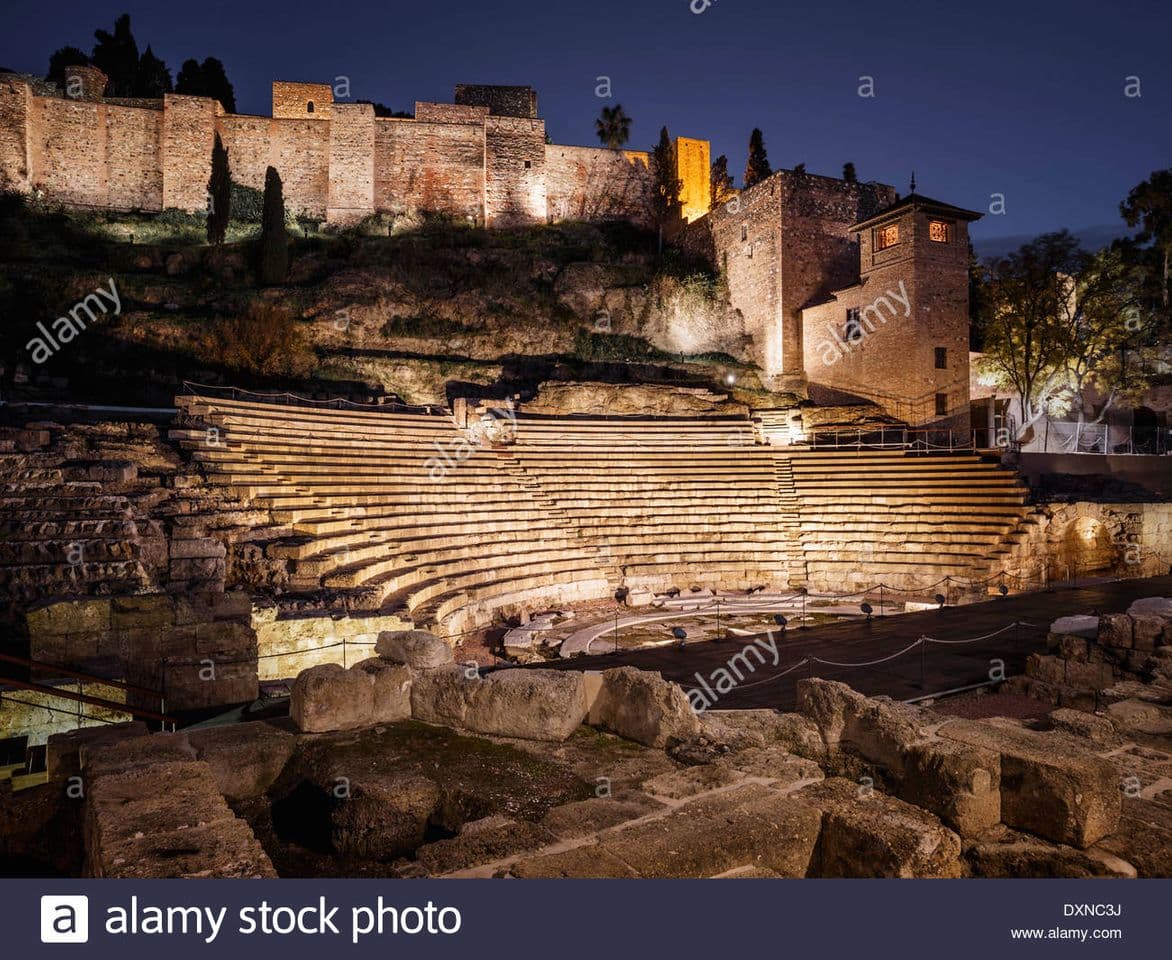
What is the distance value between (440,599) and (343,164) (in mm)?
35623

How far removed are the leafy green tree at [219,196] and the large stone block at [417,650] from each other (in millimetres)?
33148

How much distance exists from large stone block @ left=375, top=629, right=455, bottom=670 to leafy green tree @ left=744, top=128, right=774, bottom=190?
39.8 meters

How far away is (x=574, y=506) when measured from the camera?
16.6 m

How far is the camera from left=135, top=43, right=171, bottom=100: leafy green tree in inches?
1683

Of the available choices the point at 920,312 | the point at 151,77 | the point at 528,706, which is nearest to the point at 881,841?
the point at 528,706

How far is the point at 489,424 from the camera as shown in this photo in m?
18.5

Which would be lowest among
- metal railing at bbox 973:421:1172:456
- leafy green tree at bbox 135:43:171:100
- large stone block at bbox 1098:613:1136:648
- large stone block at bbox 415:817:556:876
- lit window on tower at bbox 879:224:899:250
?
large stone block at bbox 1098:613:1136:648

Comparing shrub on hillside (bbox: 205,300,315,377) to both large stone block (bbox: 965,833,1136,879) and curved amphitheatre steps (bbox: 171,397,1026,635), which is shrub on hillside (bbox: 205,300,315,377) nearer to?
curved amphitheatre steps (bbox: 171,397,1026,635)

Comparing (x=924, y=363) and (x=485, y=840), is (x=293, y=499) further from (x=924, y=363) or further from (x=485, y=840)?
(x=924, y=363)

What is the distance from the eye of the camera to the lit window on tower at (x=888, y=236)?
82.6 feet

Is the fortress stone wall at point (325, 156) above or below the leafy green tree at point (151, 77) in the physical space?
below

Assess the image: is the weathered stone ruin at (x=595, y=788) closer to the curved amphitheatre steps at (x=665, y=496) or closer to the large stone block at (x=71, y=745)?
the large stone block at (x=71, y=745)

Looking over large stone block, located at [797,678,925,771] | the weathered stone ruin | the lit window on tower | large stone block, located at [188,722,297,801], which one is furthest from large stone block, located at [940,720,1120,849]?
the lit window on tower

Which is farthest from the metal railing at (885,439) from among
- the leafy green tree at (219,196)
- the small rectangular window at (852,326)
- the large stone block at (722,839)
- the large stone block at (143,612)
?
the leafy green tree at (219,196)
